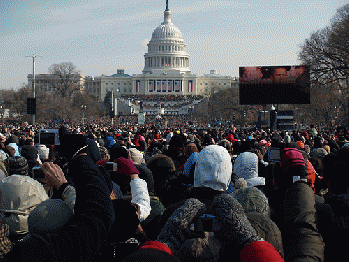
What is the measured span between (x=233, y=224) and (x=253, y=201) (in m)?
0.93

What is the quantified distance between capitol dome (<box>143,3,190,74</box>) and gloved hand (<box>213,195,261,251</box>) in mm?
156153

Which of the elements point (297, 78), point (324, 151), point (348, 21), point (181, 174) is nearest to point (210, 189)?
point (181, 174)

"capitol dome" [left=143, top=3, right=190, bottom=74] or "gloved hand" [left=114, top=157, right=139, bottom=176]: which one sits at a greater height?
"capitol dome" [left=143, top=3, right=190, bottom=74]

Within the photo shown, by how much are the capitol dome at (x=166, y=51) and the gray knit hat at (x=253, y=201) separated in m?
155

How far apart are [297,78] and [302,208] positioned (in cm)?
3022

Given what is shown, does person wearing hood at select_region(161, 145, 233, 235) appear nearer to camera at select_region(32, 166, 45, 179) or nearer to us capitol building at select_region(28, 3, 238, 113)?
camera at select_region(32, 166, 45, 179)

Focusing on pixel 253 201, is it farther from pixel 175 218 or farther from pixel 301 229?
pixel 175 218

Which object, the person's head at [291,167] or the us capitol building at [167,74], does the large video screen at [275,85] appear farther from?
the us capitol building at [167,74]

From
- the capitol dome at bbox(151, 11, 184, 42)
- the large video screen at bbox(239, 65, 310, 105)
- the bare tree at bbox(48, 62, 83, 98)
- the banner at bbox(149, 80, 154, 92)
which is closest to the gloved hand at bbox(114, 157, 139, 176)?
the large video screen at bbox(239, 65, 310, 105)

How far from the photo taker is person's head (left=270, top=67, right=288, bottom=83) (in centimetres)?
3250

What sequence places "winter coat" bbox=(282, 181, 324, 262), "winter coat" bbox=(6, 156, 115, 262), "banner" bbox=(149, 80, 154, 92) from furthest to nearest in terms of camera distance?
"banner" bbox=(149, 80, 154, 92), "winter coat" bbox=(282, 181, 324, 262), "winter coat" bbox=(6, 156, 115, 262)

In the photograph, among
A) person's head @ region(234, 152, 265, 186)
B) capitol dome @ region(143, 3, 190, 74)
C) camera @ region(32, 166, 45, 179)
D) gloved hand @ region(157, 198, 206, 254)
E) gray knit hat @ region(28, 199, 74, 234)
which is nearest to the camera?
gloved hand @ region(157, 198, 206, 254)

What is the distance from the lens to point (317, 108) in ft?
172

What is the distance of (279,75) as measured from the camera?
32.7 m
